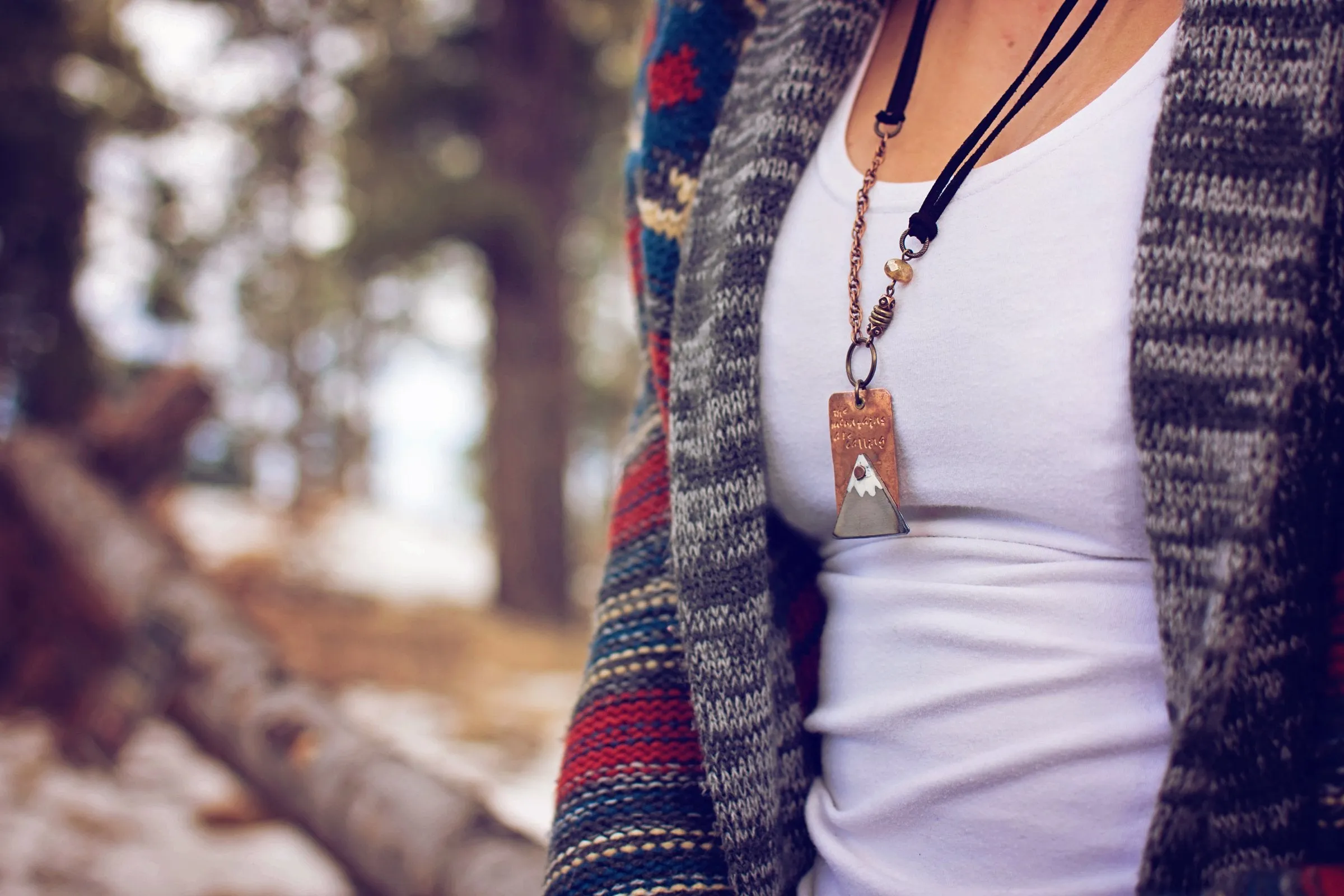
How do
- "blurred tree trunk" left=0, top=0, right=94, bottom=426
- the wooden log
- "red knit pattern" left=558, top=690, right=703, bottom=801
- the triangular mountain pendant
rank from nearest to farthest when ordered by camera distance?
the triangular mountain pendant, "red knit pattern" left=558, top=690, right=703, bottom=801, the wooden log, "blurred tree trunk" left=0, top=0, right=94, bottom=426

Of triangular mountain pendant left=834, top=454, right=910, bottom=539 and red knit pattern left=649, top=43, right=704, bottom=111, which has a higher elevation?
red knit pattern left=649, top=43, right=704, bottom=111

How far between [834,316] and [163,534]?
3.33 m

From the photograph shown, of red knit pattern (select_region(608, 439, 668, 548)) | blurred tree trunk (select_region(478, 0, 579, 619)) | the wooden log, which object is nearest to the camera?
red knit pattern (select_region(608, 439, 668, 548))

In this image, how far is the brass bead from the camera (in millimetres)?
790

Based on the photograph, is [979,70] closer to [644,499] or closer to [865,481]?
[865,481]

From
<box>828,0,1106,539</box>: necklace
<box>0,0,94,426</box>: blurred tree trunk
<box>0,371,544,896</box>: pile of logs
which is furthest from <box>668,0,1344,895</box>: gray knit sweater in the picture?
<box>0,0,94,426</box>: blurred tree trunk

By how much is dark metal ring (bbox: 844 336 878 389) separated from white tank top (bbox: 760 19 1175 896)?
11mm

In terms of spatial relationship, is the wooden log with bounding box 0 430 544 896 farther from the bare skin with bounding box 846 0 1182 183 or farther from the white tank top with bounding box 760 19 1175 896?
the bare skin with bounding box 846 0 1182 183

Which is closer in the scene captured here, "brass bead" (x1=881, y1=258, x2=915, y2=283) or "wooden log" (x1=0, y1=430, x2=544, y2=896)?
"brass bead" (x1=881, y1=258, x2=915, y2=283)

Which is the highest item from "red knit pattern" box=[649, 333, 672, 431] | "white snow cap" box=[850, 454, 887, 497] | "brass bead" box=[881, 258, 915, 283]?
"brass bead" box=[881, 258, 915, 283]

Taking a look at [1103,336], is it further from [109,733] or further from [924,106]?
[109,733]

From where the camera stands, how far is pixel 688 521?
0.87 m

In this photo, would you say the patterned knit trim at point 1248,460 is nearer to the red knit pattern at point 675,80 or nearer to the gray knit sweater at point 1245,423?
the gray knit sweater at point 1245,423

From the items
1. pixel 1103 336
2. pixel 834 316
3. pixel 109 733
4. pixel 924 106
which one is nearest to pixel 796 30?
pixel 924 106
